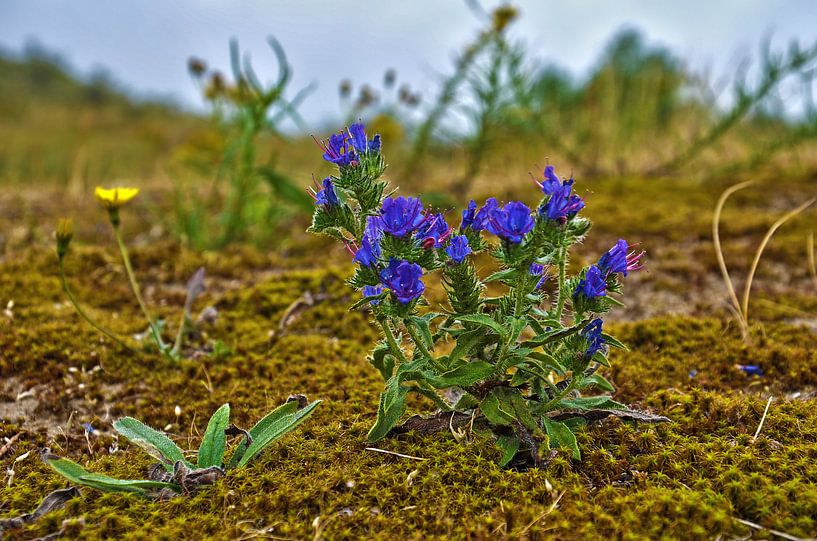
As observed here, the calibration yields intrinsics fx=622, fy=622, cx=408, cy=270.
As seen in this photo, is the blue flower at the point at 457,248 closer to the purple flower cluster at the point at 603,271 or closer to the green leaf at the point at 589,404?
the purple flower cluster at the point at 603,271

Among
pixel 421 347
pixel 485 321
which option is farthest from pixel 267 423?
pixel 485 321

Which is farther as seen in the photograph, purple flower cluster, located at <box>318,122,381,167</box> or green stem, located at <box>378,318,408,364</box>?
green stem, located at <box>378,318,408,364</box>

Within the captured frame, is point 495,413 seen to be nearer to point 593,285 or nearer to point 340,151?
point 593,285

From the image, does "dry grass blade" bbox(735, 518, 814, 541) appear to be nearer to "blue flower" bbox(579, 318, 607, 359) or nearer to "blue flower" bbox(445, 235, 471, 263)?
"blue flower" bbox(579, 318, 607, 359)

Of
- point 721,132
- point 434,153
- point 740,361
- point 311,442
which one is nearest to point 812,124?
point 721,132

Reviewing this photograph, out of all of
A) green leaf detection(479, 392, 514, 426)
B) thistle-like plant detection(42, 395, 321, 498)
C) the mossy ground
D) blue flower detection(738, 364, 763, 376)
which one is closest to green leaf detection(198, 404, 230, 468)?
thistle-like plant detection(42, 395, 321, 498)

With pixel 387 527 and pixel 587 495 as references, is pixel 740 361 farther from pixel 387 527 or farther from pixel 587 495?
pixel 387 527

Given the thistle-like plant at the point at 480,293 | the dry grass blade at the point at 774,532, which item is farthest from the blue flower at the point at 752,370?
the dry grass blade at the point at 774,532

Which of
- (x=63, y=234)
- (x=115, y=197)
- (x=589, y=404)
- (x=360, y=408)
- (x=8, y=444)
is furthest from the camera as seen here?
(x=115, y=197)
